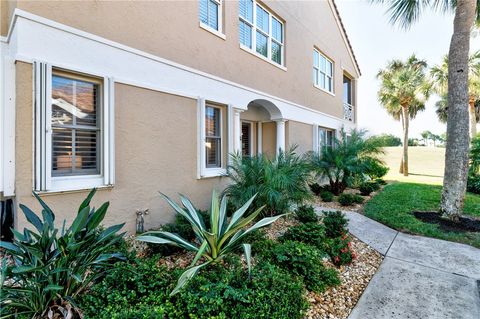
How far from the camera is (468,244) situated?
4.88 meters

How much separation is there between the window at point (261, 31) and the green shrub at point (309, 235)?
571 cm

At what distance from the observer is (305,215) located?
18.6ft

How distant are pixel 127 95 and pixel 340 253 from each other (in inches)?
191

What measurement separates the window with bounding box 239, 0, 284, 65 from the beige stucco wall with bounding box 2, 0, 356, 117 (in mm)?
293

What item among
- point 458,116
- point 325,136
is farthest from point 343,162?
point 325,136

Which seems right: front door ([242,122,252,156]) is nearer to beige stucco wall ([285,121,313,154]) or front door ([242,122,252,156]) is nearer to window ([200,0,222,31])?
beige stucco wall ([285,121,313,154])

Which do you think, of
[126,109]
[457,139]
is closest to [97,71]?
[126,109]

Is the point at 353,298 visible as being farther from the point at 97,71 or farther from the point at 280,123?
the point at 280,123

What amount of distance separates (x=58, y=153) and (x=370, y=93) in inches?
871

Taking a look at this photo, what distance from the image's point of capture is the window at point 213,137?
666 centimetres

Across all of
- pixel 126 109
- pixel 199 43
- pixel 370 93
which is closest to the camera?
pixel 126 109

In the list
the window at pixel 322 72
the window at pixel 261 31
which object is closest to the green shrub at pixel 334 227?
the window at pixel 261 31

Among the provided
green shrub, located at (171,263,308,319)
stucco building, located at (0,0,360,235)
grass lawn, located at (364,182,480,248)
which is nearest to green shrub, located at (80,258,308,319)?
green shrub, located at (171,263,308,319)

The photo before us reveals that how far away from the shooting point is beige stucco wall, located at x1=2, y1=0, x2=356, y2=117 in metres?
4.32
